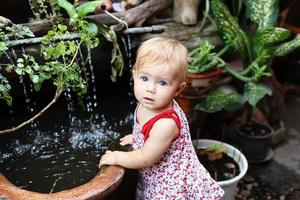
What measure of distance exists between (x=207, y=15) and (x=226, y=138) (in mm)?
995

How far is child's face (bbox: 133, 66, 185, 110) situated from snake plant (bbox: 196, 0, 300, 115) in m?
1.06

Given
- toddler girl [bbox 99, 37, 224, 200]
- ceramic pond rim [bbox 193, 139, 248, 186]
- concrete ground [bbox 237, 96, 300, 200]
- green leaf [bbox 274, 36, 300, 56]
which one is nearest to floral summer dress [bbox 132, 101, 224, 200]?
toddler girl [bbox 99, 37, 224, 200]

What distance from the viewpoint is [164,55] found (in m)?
1.68

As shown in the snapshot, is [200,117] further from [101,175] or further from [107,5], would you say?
[101,175]

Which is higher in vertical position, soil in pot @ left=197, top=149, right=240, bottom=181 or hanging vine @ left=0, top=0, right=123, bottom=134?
hanging vine @ left=0, top=0, right=123, bottom=134

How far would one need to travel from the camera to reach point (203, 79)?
2.73 m

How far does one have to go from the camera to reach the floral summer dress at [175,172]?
6.15ft

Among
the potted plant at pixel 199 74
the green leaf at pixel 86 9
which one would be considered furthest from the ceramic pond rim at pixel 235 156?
the green leaf at pixel 86 9

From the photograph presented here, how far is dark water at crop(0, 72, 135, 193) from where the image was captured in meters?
2.14

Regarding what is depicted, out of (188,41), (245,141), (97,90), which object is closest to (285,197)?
(245,141)

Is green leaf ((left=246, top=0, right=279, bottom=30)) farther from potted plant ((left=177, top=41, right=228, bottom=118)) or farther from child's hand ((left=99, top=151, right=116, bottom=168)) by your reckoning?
child's hand ((left=99, top=151, right=116, bottom=168))

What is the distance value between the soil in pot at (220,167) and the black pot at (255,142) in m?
0.45

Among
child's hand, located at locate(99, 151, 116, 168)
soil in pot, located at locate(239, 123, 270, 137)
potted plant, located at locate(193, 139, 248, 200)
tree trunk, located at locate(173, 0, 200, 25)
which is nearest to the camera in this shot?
child's hand, located at locate(99, 151, 116, 168)

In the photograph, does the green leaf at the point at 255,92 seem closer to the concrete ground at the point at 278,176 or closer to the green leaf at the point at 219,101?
the green leaf at the point at 219,101
